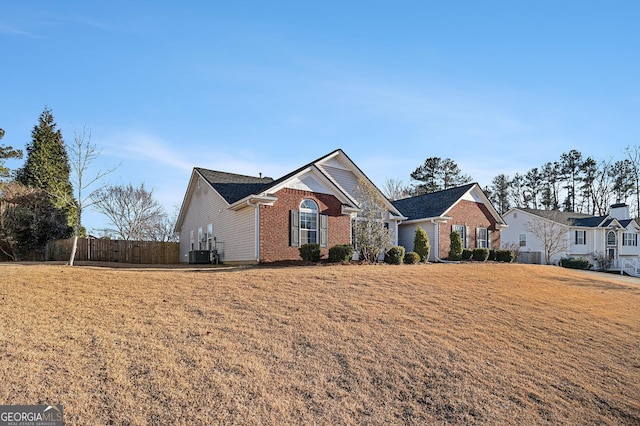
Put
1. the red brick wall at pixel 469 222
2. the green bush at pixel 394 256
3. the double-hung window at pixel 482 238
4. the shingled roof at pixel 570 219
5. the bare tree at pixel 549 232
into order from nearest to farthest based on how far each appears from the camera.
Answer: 1. the green bush at pixel 394 256
2. the red brick wall at pixel 469 222
3. the double-hung window at pixel 482 238
4. the bare tree at pixel 549 232
5. the shingled roof at pixel 570 219

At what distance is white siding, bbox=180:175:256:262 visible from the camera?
60.4 feet

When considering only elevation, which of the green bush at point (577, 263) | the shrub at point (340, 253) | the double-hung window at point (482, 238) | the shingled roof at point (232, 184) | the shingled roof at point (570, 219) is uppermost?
the shingled roof at point (232, 184)

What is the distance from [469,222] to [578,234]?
51.9ft

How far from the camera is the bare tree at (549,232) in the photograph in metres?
33.2

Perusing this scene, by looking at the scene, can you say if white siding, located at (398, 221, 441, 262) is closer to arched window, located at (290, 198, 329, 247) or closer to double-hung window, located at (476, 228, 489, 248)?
double-hung window, located at (476, 228, 489, 248)

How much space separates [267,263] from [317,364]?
1109cm

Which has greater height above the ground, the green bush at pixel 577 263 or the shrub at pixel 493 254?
the shrub at pixel 493 254

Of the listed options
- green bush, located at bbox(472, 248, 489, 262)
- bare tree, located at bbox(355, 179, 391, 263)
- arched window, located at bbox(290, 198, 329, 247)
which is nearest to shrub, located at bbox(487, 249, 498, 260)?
green bush, located at bbox(472, 248, 489, 262)

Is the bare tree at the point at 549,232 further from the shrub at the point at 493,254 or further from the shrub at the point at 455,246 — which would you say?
the shrub at the point at 455,246

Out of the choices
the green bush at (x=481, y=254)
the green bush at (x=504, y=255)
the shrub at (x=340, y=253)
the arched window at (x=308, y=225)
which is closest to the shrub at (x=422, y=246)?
the green bush at (x=481, y=254)

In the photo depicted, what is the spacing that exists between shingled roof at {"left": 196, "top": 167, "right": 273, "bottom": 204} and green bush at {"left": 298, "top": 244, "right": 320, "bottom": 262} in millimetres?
3409

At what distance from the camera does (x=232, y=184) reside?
72.2 feet

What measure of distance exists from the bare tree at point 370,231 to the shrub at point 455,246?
7779mm

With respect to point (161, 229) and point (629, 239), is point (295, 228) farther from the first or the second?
point (629, 239)
